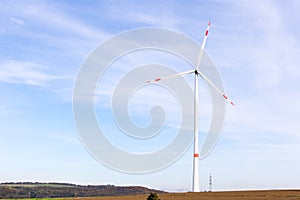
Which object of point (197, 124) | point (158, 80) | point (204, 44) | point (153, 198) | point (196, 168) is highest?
point (204, 44)

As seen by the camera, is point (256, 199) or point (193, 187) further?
point (193, 187)

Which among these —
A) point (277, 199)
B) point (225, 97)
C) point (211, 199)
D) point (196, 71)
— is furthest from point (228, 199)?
point (196, 71)

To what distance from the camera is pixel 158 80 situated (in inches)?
3696

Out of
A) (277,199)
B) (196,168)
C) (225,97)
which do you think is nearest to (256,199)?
(277,199)

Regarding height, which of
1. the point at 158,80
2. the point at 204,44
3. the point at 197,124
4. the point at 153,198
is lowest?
the point at 153,198

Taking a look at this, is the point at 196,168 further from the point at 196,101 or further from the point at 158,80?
the point at 158,80

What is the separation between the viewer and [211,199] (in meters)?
96.8

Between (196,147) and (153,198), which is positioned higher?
(196,147)

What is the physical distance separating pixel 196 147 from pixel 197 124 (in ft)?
16.9

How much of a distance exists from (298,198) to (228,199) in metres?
15.8

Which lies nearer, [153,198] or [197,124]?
[153,198]

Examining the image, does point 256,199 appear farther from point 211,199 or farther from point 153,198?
Answer: point 153,198

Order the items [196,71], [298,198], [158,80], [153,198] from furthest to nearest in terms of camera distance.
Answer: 1. [196,71]
2. [158,80]
3. [298,198]
4. [153,198]

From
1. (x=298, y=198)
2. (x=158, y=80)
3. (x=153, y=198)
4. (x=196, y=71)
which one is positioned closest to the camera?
(x=153, y=198)
